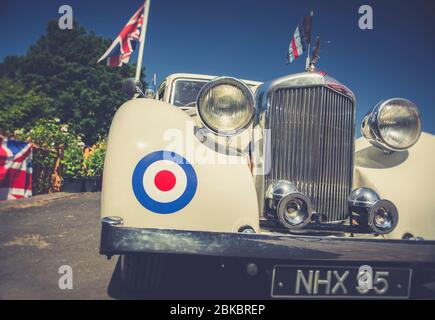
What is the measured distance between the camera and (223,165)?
7.14 ft

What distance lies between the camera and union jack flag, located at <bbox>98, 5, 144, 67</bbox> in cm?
589

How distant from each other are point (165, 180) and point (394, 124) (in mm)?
1843

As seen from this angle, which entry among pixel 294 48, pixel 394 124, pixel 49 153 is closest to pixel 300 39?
pixel 294 48

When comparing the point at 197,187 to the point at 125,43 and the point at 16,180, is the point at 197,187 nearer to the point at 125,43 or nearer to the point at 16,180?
the point at 125,43

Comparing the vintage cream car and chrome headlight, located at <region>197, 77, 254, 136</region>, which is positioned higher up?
chrome headlight, located at <region>197, 77, 254, 136</region>

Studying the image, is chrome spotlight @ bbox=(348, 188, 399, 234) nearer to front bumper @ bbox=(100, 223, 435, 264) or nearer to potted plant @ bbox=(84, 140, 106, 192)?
front bumper @ bbox=(100, 223, 435, 264)

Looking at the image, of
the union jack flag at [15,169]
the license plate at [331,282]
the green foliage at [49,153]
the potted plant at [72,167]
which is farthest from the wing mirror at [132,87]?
the potted plant at [72,167]

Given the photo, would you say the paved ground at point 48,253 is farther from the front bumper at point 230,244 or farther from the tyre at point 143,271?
the front bumper at point 230,244

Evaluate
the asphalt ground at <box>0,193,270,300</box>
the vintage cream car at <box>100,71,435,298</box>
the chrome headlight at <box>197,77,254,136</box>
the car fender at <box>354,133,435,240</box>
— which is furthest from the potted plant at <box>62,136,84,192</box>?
the car fender at <box>354,133,435,240</box>

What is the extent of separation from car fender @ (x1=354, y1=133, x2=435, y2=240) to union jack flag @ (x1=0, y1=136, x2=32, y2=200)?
7356 mm

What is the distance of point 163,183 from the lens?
1.97 metres
